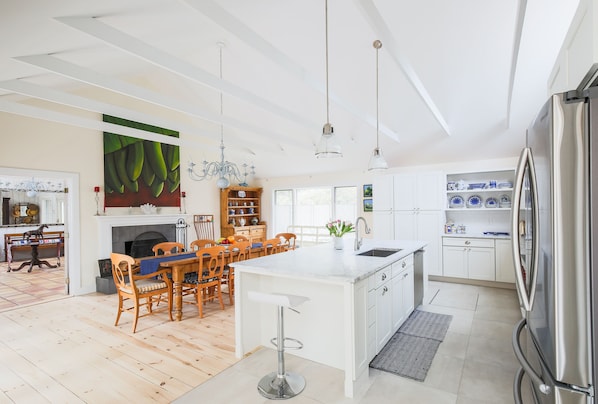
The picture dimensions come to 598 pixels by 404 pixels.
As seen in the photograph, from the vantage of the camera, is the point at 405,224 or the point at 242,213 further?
the point at 242,213

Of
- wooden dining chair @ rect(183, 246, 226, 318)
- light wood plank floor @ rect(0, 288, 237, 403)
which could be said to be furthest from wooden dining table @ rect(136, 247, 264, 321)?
light wood plank floor @ rect(0, 288, 237, 403)

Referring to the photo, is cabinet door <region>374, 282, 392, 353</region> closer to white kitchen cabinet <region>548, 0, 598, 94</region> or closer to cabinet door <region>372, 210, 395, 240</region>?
white kitchen cabinet <region>548, 0, 598, 94</region>

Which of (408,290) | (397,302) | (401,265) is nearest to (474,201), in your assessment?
(408,290)

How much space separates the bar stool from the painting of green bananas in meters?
4.72

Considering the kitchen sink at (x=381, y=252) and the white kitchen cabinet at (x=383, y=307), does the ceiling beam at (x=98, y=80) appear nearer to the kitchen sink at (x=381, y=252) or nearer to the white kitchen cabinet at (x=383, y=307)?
the kitchen sink at (x=381, y=252)

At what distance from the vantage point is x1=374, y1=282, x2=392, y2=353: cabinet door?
2730 mm

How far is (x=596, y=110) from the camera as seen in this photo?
106 cm

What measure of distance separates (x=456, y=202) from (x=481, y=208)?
494mm

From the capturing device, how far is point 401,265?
3.39 meters

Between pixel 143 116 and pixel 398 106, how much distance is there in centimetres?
399

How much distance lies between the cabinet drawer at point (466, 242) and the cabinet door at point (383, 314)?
3.33m

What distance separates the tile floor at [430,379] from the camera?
91.7 inches

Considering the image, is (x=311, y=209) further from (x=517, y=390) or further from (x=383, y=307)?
(x=517, y=390)

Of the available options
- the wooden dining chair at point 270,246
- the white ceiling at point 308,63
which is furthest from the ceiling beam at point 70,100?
the wooden dining chair at point 270,246
